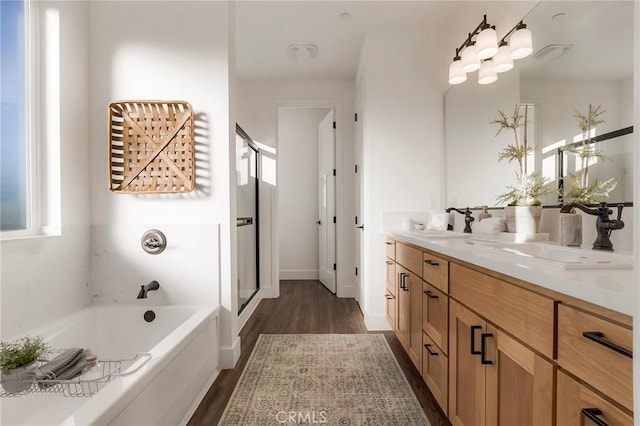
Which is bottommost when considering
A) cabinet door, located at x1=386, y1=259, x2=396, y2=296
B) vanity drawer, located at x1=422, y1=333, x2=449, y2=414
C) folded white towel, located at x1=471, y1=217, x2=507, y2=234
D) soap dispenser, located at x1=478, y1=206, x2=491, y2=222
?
vanity drawer, located at x1=422, y1=333, x2=449, y2=414

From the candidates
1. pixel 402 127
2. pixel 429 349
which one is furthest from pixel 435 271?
pixel 402 127

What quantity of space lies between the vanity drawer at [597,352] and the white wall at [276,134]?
3.10 meters

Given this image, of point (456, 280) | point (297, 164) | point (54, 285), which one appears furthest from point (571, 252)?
point (297, 164)

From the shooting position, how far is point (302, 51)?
3162mm

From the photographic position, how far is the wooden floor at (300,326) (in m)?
1.66

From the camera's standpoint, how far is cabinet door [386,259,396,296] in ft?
7.91

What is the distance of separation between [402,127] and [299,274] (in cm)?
285

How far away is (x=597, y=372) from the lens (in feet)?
2.14

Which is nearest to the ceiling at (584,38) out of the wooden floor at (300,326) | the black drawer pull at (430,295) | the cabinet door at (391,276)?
the black drawer pull at (430,295)

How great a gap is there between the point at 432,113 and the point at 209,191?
1992mm

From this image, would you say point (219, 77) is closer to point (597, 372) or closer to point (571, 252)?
point (571, 252)

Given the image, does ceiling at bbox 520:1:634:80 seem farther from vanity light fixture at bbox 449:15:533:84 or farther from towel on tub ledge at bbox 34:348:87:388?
towel on tub ledge at bbox 34:348:87:388

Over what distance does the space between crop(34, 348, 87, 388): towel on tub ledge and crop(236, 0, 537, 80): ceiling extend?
8.32ft

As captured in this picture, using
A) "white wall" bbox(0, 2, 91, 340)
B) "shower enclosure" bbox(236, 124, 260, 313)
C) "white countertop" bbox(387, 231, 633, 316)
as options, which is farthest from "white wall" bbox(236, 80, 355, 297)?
"white countertop" bbox(387, 231, 633, 316)
